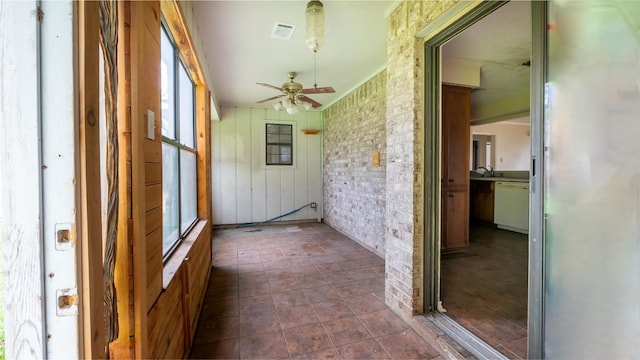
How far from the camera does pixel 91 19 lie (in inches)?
26.9

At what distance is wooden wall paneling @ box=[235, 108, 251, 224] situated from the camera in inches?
246

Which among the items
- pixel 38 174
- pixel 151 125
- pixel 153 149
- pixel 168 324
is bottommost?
→ pixel 168 324

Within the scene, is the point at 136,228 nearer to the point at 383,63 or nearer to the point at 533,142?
the point at 533,142

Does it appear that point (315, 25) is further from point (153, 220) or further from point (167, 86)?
point (153, 220)

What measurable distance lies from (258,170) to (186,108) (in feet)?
12.4

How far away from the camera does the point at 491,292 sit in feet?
8.93

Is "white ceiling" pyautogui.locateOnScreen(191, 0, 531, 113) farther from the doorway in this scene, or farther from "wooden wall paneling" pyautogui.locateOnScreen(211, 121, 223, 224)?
"wooden wall paneling" pyautogui.locateOnScreen(211, 121, 223, 224)

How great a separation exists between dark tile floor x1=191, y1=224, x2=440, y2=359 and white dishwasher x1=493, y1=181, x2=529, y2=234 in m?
3.13

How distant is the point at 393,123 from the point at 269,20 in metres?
1.63

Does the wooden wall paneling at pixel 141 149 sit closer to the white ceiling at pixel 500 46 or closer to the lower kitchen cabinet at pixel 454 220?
the white ceiling at pixel 500 46

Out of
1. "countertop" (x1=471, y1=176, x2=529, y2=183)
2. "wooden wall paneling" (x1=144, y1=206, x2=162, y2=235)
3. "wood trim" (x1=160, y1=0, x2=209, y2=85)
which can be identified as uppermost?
"wood trim" (x1=160, y1=0, x2=209, y2=85)

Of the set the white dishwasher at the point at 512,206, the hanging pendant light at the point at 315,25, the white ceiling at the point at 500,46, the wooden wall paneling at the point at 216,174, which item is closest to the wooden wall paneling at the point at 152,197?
the hanging pendant light at the point at 315,25

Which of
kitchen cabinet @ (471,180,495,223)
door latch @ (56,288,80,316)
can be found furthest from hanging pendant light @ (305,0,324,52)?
kitchen cabinet @ (471,180,495,223)

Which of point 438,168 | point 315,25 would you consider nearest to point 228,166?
point 315,25
